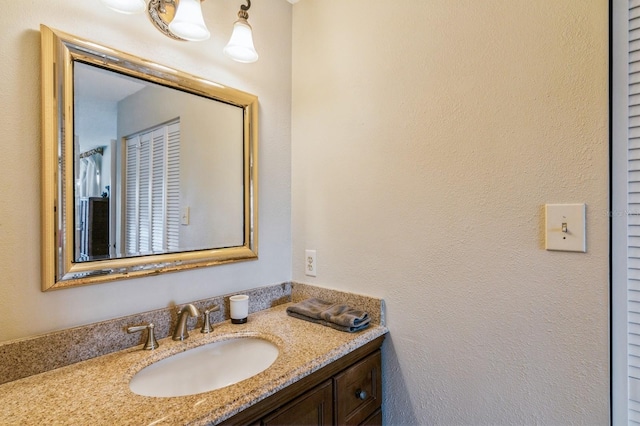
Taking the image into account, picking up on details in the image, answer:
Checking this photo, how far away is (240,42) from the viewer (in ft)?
4.02

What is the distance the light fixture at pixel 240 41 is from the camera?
122 centimetres

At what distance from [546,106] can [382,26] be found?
26.3 inches

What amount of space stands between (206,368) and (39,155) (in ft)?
2.61

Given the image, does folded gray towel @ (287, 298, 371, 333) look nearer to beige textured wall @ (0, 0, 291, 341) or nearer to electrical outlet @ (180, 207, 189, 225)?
beige textured wall @ (0, 0, 291, 341)

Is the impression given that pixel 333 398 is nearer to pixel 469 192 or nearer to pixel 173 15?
pixel 469 192

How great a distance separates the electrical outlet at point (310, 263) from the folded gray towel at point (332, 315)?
155mm

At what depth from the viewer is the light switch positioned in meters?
0.88

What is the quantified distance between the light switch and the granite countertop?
65 centimetres

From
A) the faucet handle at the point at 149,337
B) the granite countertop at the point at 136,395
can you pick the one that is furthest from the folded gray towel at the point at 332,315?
the faucet handle at the point at 149,337

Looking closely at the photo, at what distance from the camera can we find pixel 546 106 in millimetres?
938

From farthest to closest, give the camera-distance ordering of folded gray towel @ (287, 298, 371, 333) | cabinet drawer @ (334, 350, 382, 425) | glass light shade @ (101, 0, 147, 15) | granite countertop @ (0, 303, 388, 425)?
folded gray towel @ (287, 298, 371, 333) → cabinet drawer @ (334, 350, 382, 425) → glass light shade @ (101, 0, 147, 15) → granite countertop @ (0, 303, 388, 425)

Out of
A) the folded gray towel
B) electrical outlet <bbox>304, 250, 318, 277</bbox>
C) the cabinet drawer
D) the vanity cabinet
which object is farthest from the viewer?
electrical outlet <bbox>304, 250, 318, 277</bbox>

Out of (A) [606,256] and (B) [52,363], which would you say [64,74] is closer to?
(B) [52,363]

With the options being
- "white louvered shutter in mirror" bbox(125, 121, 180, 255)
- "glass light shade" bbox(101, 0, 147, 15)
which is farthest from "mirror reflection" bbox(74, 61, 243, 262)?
"glass light shade" bbox(101, 0, 147, 15)
